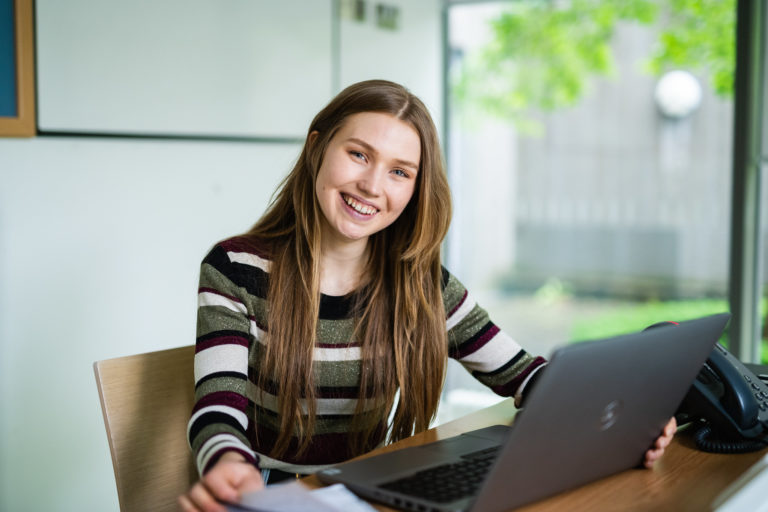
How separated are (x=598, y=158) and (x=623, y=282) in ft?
4.01

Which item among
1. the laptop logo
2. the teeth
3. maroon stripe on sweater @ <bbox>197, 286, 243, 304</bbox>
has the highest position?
the teeth

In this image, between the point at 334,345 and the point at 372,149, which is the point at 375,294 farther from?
the point at 372,149

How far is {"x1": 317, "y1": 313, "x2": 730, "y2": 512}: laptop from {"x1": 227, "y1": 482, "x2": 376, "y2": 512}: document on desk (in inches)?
1.0

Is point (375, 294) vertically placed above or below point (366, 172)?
below

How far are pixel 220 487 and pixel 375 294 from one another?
2.11 ft

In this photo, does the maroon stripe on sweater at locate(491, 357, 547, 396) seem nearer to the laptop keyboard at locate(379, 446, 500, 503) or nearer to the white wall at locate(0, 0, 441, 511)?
the laptop keyboard at locate(379, 446, 500, 503)

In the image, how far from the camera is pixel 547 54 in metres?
6.64

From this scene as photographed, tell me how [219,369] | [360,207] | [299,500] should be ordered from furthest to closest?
[360,207], [219,369], [299,500]

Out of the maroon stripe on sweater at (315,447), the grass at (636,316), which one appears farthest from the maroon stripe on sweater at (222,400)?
the grass at (636,316)

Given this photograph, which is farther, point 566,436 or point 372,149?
point 372,149

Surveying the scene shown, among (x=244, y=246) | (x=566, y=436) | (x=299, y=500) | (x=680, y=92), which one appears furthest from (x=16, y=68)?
(x=680, y=92)

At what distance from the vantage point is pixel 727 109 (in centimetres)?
742

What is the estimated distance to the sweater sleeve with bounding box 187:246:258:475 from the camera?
1117 millimetres

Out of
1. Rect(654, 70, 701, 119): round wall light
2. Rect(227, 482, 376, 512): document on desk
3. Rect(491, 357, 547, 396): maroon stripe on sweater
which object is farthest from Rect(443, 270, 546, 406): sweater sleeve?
Rect(654, 70, 701, 119): round wall light
